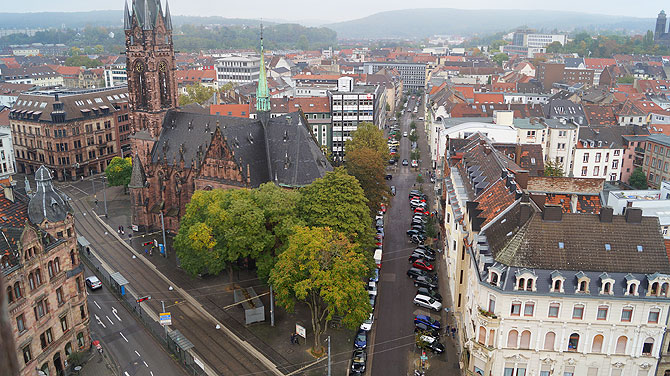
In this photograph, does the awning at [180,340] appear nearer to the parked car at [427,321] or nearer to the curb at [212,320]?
the curb at [212,320]

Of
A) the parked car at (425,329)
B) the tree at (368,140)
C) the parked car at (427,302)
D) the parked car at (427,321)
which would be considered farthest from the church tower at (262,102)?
the parked car at (425,329)

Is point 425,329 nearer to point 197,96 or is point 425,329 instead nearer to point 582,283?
point 582,283

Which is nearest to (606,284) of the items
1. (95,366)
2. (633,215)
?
(633,215)

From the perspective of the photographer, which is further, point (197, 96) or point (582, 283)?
point (197, 96)

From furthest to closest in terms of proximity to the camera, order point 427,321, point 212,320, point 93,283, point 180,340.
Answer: point 93,283 → point 212,320 → point 427,321 → point 180,340

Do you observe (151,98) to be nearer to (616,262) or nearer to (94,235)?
(94,235)

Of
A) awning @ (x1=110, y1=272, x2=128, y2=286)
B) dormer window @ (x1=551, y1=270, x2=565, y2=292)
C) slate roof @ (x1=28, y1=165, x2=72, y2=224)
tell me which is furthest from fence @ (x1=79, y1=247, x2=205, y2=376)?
dormer window @ (x1=551, y1=270, x2=565, y2=292)
